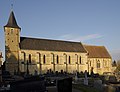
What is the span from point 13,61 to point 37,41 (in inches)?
413

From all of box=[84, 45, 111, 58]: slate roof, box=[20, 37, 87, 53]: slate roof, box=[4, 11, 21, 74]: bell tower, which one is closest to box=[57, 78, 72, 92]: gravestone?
box=[4, 11, 21, 74]: bell tower

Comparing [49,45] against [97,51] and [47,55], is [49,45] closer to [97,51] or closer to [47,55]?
[47,55]

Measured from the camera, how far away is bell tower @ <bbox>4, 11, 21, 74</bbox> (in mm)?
57781

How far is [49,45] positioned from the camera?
66625 millimetres

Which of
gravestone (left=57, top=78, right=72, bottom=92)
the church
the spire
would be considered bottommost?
gravestone (left=57, top=78, right=72, bottom=92)

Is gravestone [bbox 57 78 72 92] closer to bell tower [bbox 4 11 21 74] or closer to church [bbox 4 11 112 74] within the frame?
church [bbox 4 11 112 74]

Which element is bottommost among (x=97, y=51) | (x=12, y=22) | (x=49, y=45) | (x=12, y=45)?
(x=97, y=51)

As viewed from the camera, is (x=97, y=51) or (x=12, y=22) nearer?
(x=12, y=22)

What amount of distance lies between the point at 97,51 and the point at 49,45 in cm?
1821

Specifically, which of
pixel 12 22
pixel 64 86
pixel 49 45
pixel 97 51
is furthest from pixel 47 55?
pixel 64 86

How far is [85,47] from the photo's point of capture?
7475 cm

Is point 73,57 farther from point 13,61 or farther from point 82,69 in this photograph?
point 13,61

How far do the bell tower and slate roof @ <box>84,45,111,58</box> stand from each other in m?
24.1

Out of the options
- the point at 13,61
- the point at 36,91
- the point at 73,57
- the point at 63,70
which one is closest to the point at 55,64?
the point at 63,70
